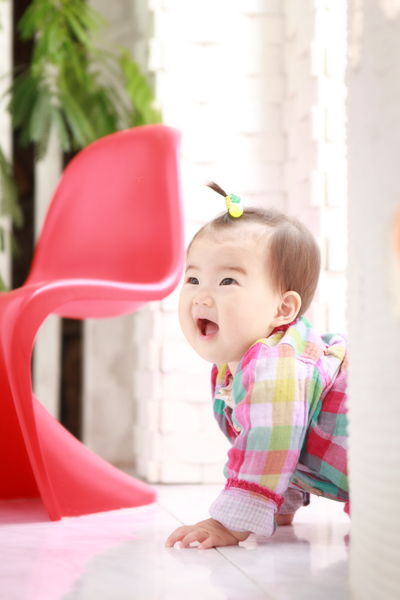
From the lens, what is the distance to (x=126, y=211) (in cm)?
144

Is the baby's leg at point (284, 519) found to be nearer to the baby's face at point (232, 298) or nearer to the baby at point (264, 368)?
the baby at point (264, 368)

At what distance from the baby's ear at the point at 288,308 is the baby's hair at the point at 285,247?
0.01 meters

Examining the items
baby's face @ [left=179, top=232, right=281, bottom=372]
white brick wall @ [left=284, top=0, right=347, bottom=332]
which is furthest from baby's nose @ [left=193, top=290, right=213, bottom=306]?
white brick wall @ [left=284, top=0, right=347, bottom=332]

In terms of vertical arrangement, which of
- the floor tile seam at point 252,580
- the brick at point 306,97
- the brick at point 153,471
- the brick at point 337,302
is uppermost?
the brick at point 306,97

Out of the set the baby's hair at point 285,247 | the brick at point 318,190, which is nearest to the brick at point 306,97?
the brick at point 318,190

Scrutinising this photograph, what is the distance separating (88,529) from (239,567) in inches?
12.4

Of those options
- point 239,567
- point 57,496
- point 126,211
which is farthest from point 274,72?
point 239,567

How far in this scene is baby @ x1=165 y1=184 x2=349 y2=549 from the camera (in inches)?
34.3

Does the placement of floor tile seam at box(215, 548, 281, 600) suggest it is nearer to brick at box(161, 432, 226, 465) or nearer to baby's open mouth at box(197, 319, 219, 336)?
baby's open mouth at box(197, 319, 219, 336)

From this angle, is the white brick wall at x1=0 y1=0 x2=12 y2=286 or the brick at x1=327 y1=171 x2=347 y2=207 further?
the white brick wall at x1=0 y1=0 x2=12 y2=286

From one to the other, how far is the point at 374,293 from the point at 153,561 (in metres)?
0.44

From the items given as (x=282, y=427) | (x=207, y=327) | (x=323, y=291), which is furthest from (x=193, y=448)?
(x=282, y=427)

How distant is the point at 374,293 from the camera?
1.90ft

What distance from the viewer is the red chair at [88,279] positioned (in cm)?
104
